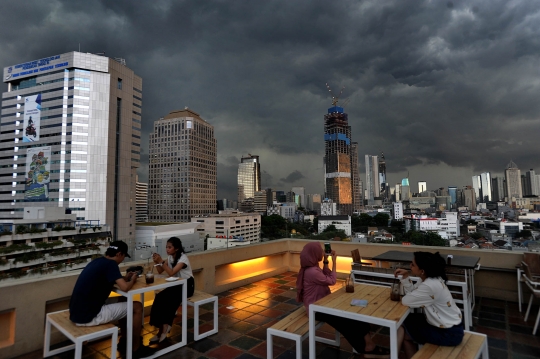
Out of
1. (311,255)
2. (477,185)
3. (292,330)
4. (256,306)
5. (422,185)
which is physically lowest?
(256,306)

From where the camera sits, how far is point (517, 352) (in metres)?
3.16

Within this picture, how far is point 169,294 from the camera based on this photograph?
3.59 metres

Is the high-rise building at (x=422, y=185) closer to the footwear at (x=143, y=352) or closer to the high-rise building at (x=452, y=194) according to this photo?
the high-rise building at (x=452, y=194)

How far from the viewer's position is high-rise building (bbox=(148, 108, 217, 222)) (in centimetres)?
11681

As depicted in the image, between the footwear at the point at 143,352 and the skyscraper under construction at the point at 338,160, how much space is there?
168 metres

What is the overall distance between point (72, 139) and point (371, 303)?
8387 cm

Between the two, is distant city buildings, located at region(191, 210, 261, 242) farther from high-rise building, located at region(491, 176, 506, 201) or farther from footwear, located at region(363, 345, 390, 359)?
footwear, located at region(363, 345, 390, 359)

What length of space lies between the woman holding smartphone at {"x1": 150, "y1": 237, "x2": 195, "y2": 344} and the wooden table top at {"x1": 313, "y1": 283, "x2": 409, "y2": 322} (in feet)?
6.31

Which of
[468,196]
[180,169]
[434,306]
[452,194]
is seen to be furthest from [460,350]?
[452,194]

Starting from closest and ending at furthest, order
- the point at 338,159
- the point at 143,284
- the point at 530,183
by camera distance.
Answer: the point at 143,284 → the point at 530,183 → the point at 338,159

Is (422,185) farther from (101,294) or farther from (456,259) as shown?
(101,294)

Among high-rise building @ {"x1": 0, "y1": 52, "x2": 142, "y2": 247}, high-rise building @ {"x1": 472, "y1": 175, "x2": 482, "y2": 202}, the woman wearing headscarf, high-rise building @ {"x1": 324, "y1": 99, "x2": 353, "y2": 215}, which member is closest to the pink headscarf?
the woman wearing headscarf

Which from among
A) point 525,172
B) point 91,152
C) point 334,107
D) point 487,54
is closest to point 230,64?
point 487,54

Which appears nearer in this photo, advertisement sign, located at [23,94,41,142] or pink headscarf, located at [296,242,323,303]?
pink headscarf, located at [296,242,323,303]
